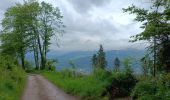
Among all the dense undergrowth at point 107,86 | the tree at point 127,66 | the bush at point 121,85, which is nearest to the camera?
the bush at point 121,85

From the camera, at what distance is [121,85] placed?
73.4 ft

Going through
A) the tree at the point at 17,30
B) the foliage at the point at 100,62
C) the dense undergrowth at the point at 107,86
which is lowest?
the dense undergrowth at the point at 107,86

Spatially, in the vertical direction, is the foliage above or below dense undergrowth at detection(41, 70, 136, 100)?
above

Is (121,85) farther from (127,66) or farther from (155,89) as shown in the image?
(155,89)

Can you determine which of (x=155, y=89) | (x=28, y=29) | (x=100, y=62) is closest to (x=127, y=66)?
(x=155, y=89)

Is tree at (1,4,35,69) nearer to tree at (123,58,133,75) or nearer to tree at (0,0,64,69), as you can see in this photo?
tree at (0,0,64,69)

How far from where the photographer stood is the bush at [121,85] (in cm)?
2216

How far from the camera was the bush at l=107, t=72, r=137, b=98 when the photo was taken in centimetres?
2216

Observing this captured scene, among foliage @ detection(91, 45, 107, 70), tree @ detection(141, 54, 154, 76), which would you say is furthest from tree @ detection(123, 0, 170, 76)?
foliage @ detection(91, 45, 107, 70)

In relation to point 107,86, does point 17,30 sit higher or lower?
Answer: higher

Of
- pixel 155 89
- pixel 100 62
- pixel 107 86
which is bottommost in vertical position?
pixel 107 86

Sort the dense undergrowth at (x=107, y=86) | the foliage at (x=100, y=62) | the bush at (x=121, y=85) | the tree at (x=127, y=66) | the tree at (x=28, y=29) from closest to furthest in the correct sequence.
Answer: the bush at (x=121, y=85)
the dense undergrowth at (x=107, y=86)
the tree at (x=127, y=66)
the foliage at (x=100, y=62)
the tree at (x=28, y=29)

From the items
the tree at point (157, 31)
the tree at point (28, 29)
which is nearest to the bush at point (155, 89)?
the tree at point (157, 31)

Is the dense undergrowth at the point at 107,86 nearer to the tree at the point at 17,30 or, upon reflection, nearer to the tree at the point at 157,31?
the tree at the point at 157,31
